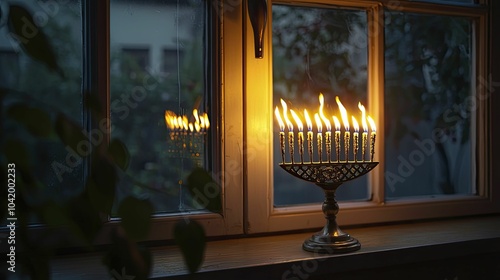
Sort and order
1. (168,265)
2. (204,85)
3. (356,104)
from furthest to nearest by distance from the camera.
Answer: (356,104) → (204,85) → (168,265)

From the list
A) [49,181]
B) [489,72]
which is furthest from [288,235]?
[489,72]

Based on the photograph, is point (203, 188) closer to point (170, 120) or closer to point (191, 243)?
point (191, 243)

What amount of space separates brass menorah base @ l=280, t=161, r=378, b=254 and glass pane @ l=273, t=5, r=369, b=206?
0.72 ft

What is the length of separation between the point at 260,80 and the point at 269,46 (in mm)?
81

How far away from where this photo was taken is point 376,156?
1.39 meters

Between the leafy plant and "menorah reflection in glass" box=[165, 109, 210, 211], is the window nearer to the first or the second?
"menorah reflection in glass" box=[165, 109, 210, 211]

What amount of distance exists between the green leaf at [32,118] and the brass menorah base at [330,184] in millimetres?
669

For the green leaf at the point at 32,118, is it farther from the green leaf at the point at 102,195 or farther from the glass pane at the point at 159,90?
the glass pane at the point at 159,90

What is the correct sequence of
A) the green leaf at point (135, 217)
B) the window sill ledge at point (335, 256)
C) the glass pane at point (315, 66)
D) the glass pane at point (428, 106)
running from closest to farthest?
the green leaf at point (135, 217), the window sill ledge at point (335, 256), the glass pane at point (315, 66), the glass pane at point (428, 106)

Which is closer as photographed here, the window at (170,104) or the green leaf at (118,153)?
the green leaf at (118,153)

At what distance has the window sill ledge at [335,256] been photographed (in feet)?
3.37

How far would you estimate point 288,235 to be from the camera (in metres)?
1.31

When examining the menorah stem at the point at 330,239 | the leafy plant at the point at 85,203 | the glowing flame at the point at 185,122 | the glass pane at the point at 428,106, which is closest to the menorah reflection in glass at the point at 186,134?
the glowing flame at the point at 185,122

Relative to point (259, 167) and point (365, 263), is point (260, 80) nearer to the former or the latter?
point (259, 167)
